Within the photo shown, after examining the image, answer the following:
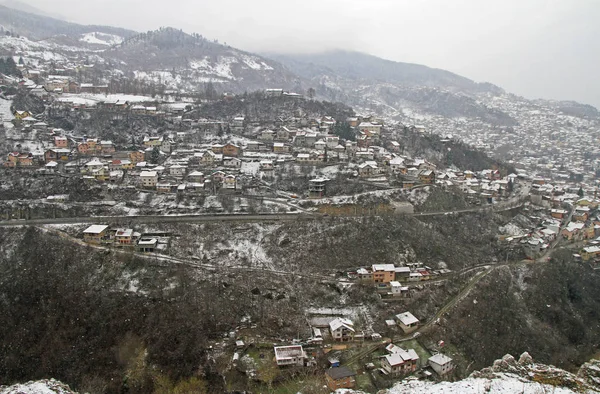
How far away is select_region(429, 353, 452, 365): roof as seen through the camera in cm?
2733

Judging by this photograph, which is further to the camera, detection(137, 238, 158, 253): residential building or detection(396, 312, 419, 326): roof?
detection(137, 238, 158, 253): residential building

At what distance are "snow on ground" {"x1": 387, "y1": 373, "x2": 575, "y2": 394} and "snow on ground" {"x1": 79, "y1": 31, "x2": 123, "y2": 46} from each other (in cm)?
20267

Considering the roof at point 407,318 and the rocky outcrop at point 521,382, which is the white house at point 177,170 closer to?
the roof at point 407,318

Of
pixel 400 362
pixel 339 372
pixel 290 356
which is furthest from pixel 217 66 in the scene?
pixel 339 372

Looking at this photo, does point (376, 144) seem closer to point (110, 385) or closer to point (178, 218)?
point (178, 218)

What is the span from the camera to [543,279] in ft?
→ 126

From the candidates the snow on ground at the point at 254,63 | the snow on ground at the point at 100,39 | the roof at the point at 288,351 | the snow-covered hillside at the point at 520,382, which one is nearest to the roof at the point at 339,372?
the roof at the point at 288,351

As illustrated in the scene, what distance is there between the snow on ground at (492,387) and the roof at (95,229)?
31.0 metres

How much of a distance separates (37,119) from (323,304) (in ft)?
175

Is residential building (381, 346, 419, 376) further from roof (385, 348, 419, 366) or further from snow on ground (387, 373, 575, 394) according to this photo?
snow on ground (387, 373, 575, 394)

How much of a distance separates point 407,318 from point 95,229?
27.8m

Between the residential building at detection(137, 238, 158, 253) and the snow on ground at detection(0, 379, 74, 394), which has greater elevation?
the snow on ground at detection(0, 379, 74, 394)

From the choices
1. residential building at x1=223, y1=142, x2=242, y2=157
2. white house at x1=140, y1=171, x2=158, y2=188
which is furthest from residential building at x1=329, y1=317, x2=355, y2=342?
residential building at x1=223, y1=142, x2=242, y2=157

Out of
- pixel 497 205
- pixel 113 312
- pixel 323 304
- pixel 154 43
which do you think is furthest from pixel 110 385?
pixel 154 43
